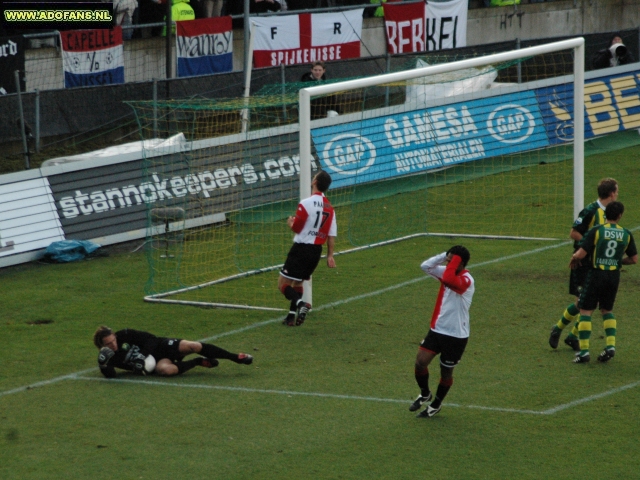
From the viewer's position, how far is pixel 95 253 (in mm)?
17109

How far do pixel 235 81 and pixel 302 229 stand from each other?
9.20 m

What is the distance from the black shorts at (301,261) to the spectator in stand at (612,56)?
47.6 ft

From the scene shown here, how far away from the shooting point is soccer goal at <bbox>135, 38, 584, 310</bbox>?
615 inches

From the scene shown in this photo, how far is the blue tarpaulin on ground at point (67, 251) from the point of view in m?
16.6

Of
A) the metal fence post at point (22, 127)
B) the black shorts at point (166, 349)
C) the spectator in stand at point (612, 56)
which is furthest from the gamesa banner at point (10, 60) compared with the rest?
the spectator in stand at point (612, 56)

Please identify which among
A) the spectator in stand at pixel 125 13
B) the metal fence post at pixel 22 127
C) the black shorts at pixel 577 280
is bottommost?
the black shorts at pixel 577 280

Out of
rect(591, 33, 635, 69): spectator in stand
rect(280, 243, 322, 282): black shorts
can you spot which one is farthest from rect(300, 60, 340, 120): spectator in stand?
rect(591, 33, 635, 69): spectator in stand

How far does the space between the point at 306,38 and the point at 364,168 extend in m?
5.93

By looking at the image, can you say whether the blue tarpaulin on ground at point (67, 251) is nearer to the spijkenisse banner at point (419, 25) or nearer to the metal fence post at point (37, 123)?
the metal fence post at point (37, 123)

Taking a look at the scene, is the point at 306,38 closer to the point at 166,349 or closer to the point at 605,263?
the point at 166,349

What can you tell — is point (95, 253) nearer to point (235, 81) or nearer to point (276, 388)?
point (235, 81)

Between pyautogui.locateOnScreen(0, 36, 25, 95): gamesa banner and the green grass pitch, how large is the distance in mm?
4953

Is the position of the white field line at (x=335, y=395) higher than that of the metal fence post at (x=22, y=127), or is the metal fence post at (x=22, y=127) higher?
the metal fence post at (x=22, y=127)

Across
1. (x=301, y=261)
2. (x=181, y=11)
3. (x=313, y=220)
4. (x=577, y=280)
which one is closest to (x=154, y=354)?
(x=301, y=261)
